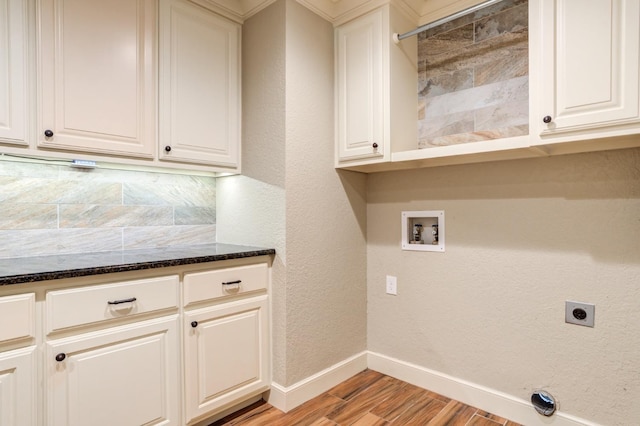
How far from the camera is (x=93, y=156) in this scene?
163 cm

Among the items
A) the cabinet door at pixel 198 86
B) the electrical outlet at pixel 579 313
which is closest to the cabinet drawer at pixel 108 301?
the cabinet door at pixel 198 86

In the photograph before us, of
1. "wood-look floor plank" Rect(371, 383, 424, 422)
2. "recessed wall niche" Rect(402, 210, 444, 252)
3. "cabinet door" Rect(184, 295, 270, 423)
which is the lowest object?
"wood-look floor plank" Rect(371, 383, 424, 422)

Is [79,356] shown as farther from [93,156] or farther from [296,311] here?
[296,311]

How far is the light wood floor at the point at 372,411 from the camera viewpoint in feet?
6.07

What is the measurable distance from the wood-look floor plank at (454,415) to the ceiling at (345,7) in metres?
2.34

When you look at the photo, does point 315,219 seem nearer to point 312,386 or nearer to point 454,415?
point 312,386

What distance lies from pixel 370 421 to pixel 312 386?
40cm

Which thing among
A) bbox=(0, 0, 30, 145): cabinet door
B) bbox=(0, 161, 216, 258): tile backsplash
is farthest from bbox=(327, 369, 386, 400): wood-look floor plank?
bbox=(0, 0, 30, 145): cabinet door

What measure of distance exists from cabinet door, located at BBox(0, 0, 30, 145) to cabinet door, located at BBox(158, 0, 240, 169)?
55 cm

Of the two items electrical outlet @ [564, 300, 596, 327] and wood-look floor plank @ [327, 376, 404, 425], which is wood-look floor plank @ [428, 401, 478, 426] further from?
electrical outlet @ [564, 300, 596, 327]

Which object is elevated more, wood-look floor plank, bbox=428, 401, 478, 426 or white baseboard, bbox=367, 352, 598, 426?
white baseboard, bbox=367, 352, 598, 426

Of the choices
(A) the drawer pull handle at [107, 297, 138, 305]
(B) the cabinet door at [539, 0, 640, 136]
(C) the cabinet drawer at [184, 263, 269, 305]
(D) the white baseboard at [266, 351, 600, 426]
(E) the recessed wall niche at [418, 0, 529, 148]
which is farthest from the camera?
(E) the recessed wall niche at [418, 0, 529, 148]

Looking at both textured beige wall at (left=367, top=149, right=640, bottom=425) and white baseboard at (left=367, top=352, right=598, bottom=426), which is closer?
textured beige wall at (left=367, top=149, right=640, bottom=425)

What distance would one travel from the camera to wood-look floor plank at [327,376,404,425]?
75.2 inches
